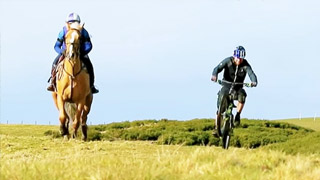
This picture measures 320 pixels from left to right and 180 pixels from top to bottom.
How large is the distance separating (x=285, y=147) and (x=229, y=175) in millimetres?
13503

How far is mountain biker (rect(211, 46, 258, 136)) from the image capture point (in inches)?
613

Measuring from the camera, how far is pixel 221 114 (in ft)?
54.6

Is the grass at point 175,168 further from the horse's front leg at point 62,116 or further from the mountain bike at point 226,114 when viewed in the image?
the horse's front leg at point 62,116

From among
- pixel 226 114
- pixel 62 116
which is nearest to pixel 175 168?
pixel 226 114

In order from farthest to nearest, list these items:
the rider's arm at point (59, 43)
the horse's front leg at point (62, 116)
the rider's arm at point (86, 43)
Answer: the horse's front leg at point (62, 116), the rider's arm at point (59, 43), the rider's arm at point (86, 43)

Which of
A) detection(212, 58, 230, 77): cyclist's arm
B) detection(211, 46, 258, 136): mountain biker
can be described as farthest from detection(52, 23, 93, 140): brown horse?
detection(211, 46, 258, 136): mountain biker

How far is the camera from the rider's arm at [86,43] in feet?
54.8

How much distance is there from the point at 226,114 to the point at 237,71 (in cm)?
133

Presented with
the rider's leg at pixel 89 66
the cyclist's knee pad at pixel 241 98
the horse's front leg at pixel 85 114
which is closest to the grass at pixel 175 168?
the cyclist's knee pad at pixel 241 98

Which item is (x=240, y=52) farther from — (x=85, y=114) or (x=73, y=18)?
(x=85, y=114)

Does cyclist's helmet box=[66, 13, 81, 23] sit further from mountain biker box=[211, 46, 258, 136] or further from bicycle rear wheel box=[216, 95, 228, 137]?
bicycle rear wheel box=[216, 95, 228, 137]

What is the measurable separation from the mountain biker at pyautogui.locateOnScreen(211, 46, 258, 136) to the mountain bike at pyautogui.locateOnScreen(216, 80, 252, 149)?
11 cm

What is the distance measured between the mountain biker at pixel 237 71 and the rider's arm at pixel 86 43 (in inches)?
135

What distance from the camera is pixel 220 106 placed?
53.9 ft
